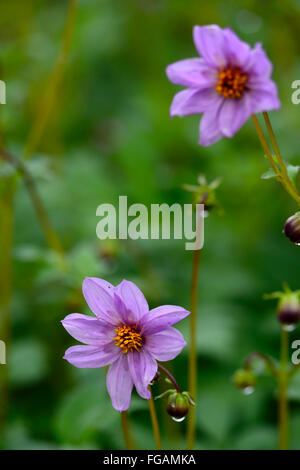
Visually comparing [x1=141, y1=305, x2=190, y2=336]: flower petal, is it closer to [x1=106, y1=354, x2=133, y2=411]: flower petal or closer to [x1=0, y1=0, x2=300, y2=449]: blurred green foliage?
[x1=106, y1=354, x2=133, y2=411]: flower petal

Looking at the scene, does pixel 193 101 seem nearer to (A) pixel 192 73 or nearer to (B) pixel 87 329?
(A) pixel 192 73

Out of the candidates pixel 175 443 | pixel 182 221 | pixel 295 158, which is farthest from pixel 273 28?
pixel 175 443

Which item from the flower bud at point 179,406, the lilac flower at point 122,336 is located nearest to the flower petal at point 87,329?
the lilac flower at point 122,336

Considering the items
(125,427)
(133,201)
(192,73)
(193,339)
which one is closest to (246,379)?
(193,339)

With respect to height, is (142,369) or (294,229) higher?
(294,229)

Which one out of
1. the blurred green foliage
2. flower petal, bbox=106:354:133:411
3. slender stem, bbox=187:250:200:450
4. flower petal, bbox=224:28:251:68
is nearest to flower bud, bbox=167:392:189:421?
flower petal, bbox=106:354:133:411
